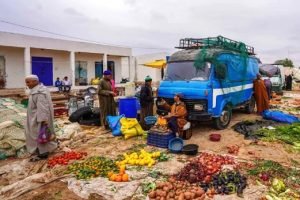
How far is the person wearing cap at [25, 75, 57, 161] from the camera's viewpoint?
673 cm

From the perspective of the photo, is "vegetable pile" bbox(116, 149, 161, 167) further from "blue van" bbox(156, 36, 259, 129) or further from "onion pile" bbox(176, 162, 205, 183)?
"blue van" bbox(156, 36, 259, 129)

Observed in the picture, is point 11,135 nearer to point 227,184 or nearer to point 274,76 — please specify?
point 227,184

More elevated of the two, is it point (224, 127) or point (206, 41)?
point (206, 41)

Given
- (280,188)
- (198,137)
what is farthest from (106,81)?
(280,188)

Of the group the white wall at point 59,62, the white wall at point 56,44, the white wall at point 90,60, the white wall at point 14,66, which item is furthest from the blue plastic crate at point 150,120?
the white wall at point 90,60

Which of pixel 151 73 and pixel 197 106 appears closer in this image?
pixel 197 106

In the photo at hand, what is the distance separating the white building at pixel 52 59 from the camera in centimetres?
1883

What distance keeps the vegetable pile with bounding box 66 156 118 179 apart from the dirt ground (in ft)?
0.98

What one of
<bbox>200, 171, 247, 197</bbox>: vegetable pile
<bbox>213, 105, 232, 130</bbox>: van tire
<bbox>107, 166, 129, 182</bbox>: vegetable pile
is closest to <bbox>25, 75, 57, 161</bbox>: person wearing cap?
<bbox>107, 166, 129, 182</bbox>: vegetable pile

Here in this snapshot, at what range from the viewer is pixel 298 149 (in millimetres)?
7664

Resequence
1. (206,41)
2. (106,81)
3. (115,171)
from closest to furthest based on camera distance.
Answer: (115,171) → (106,81) → (206,41)

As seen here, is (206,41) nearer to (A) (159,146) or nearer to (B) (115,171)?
(A) (159,146)

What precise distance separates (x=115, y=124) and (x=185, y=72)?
2673 millimetres

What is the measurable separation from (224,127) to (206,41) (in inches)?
120
